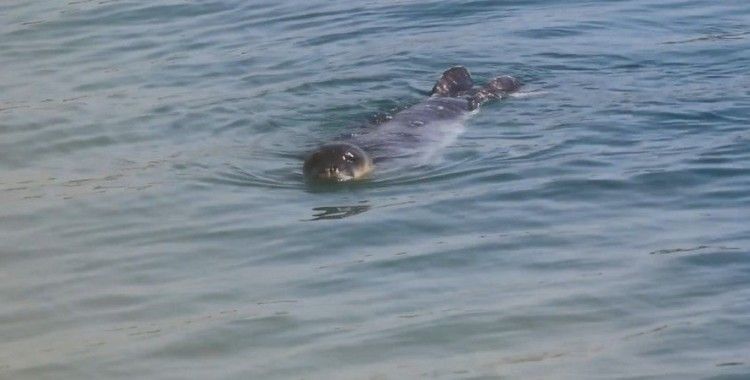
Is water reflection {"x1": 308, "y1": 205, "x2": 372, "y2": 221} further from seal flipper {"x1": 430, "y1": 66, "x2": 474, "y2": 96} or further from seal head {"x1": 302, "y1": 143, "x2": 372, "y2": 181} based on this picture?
seal flipper {"x1": 430, "y1": 66, "x2": 474, "y2": 96}

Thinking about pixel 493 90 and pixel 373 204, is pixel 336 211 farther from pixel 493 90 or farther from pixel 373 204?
pixel 493 90

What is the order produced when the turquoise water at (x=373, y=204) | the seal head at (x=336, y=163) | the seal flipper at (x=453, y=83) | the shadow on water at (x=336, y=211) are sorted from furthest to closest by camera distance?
the seal flipper at (x=453, y=83)
the seal head at (x=336, y=163)
the shadow on water at (x=336, y=211)
the turquoise water at (x=373, y=204)

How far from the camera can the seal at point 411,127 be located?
10.2 metres

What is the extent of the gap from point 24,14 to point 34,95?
12.4 feet

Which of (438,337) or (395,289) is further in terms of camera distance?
(395,289)

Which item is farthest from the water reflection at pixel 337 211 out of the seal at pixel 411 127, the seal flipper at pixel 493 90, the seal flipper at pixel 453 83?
the seal flipper at pixel 453 83

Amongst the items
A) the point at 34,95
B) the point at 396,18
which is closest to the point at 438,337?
the point at 34,95

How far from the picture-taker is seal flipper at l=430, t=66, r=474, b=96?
1248cm

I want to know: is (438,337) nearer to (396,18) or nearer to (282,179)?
(282,179)

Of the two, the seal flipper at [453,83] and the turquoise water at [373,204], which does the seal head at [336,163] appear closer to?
the turquoise water at [373,204]

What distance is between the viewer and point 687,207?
938 centimetres

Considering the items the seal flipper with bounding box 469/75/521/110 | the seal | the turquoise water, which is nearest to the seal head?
the seal

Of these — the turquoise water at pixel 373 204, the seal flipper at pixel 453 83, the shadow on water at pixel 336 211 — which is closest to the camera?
the turquoise water at pixel 373 204

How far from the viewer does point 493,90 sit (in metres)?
12.5
